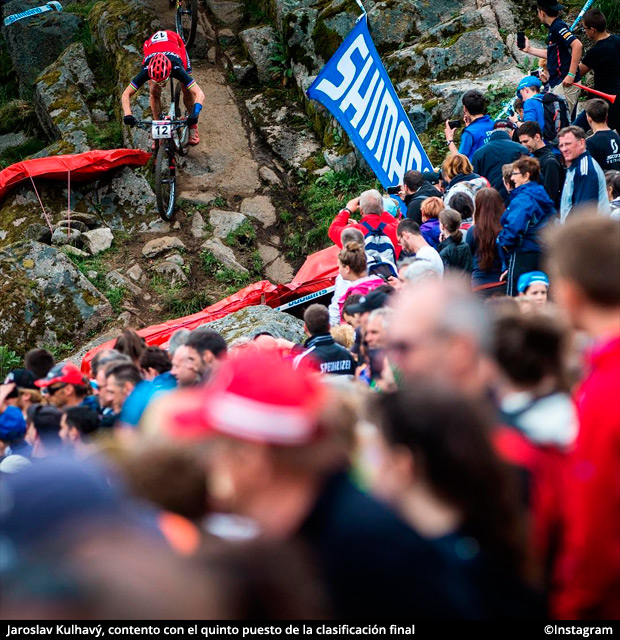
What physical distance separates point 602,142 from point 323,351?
402 centimetres

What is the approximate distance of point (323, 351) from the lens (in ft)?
16.5

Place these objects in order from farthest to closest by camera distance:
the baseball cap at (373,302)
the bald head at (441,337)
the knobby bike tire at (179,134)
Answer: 1. the knobby bike tire at (179,134)
2. the baseball cap at (373,302)
3. the bald head at (441,337)

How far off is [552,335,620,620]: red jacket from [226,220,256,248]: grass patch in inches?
406

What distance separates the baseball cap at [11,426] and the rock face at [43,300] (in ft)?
18.3

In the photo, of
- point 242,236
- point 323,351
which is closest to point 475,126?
point 323,351

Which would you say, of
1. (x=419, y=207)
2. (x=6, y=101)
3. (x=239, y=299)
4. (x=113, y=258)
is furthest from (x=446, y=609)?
(x=6, y=101)

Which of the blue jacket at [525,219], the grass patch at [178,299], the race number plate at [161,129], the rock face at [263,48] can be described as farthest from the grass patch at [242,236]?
the blue jacket at [525,219]

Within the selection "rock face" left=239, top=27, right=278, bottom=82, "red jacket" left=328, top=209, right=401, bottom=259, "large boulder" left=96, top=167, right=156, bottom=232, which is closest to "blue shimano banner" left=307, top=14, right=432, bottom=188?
"red jacket" left=328, top=209, right=401, bottom=259

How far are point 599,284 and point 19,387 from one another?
4332mm

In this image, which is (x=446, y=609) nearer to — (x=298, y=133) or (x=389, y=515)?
(x=389, y=515)

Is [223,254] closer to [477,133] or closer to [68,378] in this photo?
[477,133]

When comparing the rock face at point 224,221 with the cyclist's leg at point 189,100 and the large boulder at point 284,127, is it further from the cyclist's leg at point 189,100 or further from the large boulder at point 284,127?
the cyclist's leg at point 189,100

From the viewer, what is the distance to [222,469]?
184 centimetres

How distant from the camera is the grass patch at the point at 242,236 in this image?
12.2 metres
